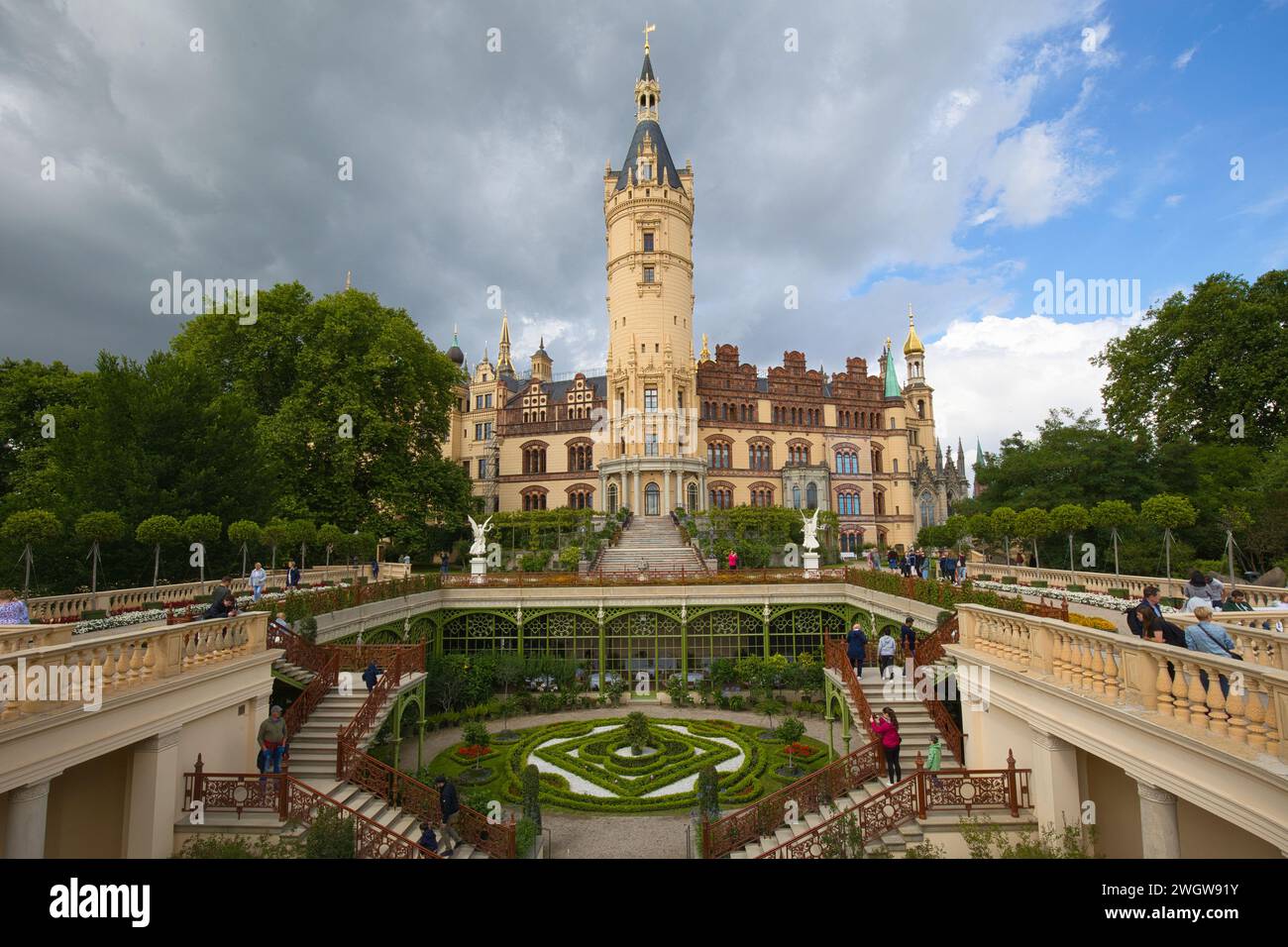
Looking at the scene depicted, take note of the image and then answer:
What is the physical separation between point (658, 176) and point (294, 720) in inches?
1946

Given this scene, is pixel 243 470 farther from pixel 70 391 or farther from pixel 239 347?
pixel 70 391

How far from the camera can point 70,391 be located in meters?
30.9

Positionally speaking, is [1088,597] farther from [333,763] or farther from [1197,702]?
[333,763]

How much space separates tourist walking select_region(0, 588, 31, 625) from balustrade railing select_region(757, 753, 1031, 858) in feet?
37.6

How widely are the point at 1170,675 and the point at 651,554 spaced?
28539 millimetres

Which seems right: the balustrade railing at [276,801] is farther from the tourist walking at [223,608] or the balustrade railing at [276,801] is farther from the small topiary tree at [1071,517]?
the small topiary tree at [1071,517]

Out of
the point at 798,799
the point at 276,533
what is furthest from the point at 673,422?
the point at 798,799

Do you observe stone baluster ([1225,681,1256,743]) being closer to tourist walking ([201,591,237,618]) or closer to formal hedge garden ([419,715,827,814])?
formal hedge garden ([419,715,827,814])

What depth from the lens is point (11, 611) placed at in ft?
29.7

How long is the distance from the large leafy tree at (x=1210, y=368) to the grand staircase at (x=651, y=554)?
23176 millimetres

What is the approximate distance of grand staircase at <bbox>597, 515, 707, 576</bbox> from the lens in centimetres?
3173

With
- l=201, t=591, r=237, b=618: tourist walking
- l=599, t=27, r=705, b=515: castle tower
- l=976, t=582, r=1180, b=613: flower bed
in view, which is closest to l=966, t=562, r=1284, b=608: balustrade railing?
l=976, t=582, r=1180, b=613: flower bed

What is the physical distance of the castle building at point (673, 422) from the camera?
164 ft
